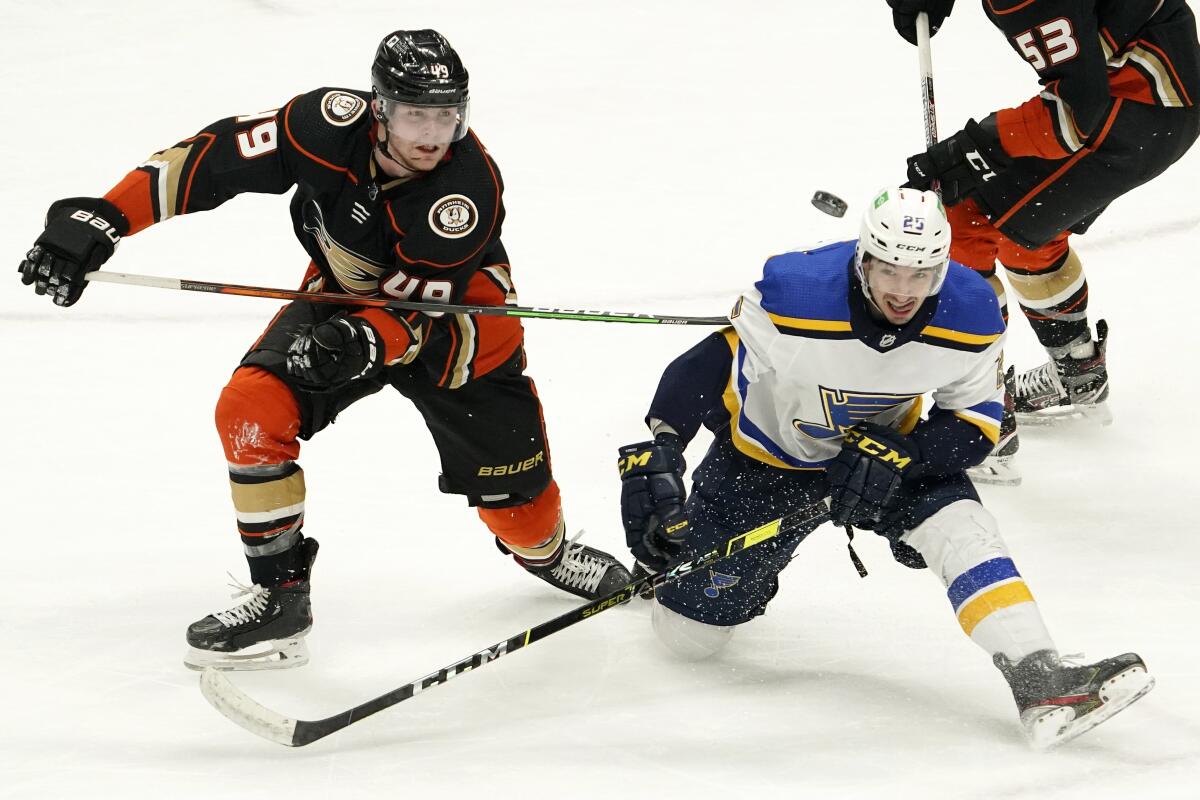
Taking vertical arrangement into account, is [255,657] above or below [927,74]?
below

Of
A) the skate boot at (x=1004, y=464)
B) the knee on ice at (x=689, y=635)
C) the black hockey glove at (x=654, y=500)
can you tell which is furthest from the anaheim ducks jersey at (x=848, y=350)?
the skate boot at (x=1004, y=464)

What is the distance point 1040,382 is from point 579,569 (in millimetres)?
1676

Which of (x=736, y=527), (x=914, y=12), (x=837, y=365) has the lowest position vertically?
(x=736, y=527)

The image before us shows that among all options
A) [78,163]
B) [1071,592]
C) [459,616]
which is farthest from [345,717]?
[78,163]

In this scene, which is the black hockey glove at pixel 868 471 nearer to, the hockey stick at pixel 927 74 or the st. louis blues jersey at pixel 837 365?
the st. louis blues jersey at pixel 837 365

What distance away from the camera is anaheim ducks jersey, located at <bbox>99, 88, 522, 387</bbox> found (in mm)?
2703

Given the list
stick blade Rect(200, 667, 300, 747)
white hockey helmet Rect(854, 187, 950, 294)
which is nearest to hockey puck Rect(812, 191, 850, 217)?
white hockey helmet Rect(854, 187, 950, 294)

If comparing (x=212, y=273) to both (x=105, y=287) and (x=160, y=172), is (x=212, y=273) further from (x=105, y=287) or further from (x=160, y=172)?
(x=160, y=172)

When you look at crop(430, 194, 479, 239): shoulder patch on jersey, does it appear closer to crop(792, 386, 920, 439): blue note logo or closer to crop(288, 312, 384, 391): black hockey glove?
crop(288, 312, 384, 391): black hockey glove

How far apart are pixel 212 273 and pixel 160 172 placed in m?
2.18

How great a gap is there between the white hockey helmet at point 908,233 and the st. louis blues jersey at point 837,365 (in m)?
0.11

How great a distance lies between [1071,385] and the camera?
13.0ft

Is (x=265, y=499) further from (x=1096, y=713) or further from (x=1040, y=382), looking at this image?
(x=1040, y=382)

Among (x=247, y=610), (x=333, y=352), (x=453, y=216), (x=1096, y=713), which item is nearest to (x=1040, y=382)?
(x=1096, y=713)
